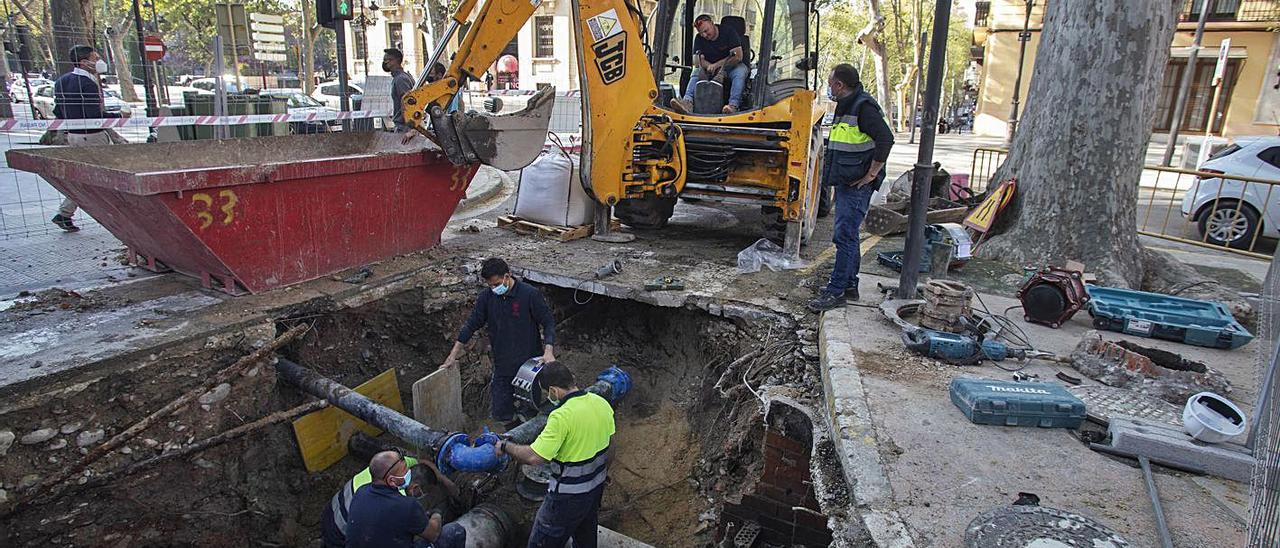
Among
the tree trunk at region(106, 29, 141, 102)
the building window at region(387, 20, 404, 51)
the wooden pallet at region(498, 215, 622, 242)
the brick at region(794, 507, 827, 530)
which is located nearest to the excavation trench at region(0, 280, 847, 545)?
the brick at region(794, 507, 827, 530)

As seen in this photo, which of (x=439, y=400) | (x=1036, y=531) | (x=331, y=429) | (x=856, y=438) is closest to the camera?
(x=1036, y=531)

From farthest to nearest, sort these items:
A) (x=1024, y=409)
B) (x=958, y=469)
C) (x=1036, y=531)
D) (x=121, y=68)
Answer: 1. (x=121, y=68)
2. (x=1024, y=409)
3. (x=958, y=469)
4. (x=1036, y=531)

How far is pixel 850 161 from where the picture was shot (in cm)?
507

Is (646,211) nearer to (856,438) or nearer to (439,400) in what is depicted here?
(439,400)

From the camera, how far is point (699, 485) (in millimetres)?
4895

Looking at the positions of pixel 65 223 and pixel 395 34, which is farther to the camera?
pixel 395 34

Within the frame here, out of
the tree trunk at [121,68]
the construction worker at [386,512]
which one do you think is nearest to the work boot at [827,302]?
the construction worker at [386,512]

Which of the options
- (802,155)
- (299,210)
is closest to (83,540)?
(299,210)

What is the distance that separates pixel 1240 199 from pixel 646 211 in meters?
8.16

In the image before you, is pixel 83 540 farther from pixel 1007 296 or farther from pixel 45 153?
pixel 1007 296

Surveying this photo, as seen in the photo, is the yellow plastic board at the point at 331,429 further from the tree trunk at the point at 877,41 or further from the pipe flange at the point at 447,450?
the tree trunk at the point at 877,41

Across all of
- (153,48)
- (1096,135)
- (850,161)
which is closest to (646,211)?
(850,161)

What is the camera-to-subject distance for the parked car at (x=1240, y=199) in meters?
9.03

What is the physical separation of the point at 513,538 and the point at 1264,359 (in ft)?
15.9
